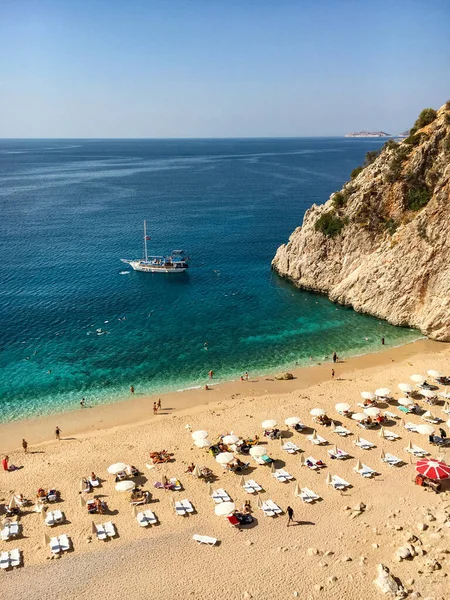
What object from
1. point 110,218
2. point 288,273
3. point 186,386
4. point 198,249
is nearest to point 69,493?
point 186,386

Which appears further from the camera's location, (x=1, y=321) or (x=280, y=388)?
(x=1, y=321)

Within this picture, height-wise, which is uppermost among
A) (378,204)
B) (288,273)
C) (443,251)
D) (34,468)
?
(378,204)

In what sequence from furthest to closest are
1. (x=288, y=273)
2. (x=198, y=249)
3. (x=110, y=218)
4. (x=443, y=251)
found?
1. (x=110, y=218)
2. (x=198, y=249)
3. (x=288, y=273)
4. (x=443, y=251)

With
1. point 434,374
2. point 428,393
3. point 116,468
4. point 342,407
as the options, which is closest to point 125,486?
point 116,468

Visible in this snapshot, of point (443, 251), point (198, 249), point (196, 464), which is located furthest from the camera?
point (198, 249)

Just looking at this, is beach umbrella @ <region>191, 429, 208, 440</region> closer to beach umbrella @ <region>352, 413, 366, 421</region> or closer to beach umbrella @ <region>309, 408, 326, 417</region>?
beach umbrella @ <region>309, 408, 326, 417</region>

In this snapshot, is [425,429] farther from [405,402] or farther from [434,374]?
[434,374]

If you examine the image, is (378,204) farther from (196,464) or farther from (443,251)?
(196,464)

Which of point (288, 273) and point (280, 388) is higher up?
point (288, 273)
